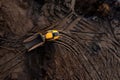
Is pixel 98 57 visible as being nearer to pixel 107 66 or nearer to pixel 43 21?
pixel 107 66

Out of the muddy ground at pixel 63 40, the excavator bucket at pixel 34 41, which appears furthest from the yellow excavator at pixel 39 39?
the muddy ground at pixel 63 40

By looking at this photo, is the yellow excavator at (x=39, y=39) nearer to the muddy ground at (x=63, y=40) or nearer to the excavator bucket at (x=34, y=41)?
the excavator bucket at (x=34, y=41)

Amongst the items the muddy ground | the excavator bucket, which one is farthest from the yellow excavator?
the muddy ground

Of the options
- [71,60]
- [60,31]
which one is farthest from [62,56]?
[60,31]

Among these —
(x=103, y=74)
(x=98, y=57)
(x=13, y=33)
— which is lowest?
(x=103, y=74)

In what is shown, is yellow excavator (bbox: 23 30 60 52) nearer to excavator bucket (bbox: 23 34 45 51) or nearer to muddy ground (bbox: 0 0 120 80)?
excavator bucket (bbox: 23 34 45 51)
